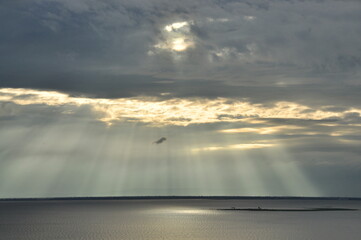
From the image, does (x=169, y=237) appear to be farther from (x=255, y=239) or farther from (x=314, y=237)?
(x=314, y=237)

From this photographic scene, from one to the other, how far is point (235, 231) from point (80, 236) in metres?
45.9

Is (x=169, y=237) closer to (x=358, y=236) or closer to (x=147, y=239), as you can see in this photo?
(x=147, y=239)

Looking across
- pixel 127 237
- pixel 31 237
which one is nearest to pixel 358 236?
pixel 127 237

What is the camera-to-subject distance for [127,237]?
123 metres

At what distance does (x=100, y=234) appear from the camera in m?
130

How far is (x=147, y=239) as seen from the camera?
390ft

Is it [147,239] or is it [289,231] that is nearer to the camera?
[147,239]

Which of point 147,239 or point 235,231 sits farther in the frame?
point 235,231

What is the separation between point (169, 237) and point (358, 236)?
156 feet

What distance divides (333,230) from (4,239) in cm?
8989

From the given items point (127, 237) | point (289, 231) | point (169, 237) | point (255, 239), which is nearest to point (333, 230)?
point (289, 231)

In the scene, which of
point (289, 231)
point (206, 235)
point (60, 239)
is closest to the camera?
point (60, 239)

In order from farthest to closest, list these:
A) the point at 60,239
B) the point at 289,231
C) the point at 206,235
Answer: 1. the point at 289,231
2. the point at 206,235
3. the point at 60,239

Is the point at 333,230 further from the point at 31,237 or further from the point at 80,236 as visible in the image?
the point at 31,237
